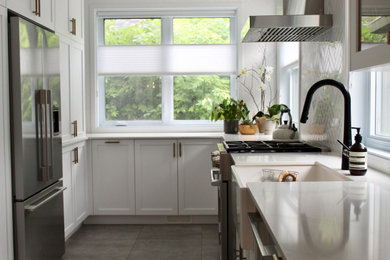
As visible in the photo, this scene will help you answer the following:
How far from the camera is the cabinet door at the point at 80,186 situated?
11.6ft

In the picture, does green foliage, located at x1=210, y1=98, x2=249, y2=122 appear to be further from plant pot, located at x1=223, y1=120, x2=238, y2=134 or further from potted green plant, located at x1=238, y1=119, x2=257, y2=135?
potted green plant, located at x1=238, y1=119, x2=257, y2=135

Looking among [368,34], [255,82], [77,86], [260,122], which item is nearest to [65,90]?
[77,86]

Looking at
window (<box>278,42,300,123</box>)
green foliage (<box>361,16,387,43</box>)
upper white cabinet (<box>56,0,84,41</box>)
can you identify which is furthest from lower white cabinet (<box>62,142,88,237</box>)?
green foliage (<box>361,16,387,43</box>)

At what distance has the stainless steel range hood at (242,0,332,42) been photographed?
2346mm

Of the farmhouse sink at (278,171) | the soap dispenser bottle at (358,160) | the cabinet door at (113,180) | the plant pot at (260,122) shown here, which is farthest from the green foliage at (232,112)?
the soap dispenser bottle at (358,160)

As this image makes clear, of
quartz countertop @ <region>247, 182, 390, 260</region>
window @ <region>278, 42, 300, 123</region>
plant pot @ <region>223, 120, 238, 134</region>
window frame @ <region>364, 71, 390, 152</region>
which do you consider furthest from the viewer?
plant pot @ <region>223, 120, 238, 134</region>

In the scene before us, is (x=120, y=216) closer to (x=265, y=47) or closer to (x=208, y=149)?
(x=208, y=149)

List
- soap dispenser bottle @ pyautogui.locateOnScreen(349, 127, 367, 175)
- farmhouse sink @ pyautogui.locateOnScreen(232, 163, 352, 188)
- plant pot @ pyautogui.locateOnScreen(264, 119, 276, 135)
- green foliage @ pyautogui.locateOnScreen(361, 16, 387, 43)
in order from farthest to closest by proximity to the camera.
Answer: plant pot @ pyautogui.locateOnScreen(264, 119, 276, 135) < farmhouse sink @ pyautogui.locateOnScreen(232, 163, 352, 188) < soap dispenser bottle @ pyautogui.locateOnScreen(349, 127, 367, 175) < green foliage @ pyautogui.locateOnScreen(361, 16, 387, 43)

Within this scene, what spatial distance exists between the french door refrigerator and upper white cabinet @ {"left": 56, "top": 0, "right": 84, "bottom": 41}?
43cm

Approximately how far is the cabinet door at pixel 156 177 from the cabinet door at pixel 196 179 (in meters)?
0.08

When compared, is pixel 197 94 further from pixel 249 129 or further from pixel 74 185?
pixel 74 185

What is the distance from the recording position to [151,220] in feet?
13.5

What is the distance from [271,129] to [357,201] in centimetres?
272

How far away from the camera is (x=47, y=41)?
2602mm
